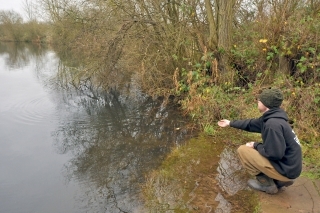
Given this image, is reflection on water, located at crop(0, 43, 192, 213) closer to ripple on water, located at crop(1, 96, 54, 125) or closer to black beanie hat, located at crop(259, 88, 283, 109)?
ripple on water, located at crop(1, 96, 54, 125)

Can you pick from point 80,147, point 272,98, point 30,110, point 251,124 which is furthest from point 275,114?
point 30,110

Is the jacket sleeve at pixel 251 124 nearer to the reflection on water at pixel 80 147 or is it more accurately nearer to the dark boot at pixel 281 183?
the dark boot at pixel 281 183

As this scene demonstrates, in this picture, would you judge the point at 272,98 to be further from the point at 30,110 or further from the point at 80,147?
the point at 30,110

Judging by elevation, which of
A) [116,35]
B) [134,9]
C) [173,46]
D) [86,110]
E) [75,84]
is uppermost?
[134,9]

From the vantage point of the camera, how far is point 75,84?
39.5ft

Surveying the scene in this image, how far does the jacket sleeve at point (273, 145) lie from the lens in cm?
321

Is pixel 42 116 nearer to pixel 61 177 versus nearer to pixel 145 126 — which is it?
pixel 145 126

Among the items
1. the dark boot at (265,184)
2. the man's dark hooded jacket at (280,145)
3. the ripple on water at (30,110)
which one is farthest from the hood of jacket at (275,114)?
the ripple on water at (30,110)

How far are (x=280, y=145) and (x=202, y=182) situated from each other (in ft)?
5.50

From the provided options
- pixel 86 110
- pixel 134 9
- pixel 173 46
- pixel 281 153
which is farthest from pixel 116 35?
pixel 281 153

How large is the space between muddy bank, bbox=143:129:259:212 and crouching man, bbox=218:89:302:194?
0.57 meters

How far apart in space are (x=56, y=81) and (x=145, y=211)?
37.2 ft

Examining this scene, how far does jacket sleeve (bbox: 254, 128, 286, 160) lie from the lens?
126 inches

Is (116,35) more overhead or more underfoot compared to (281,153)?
more overhead
